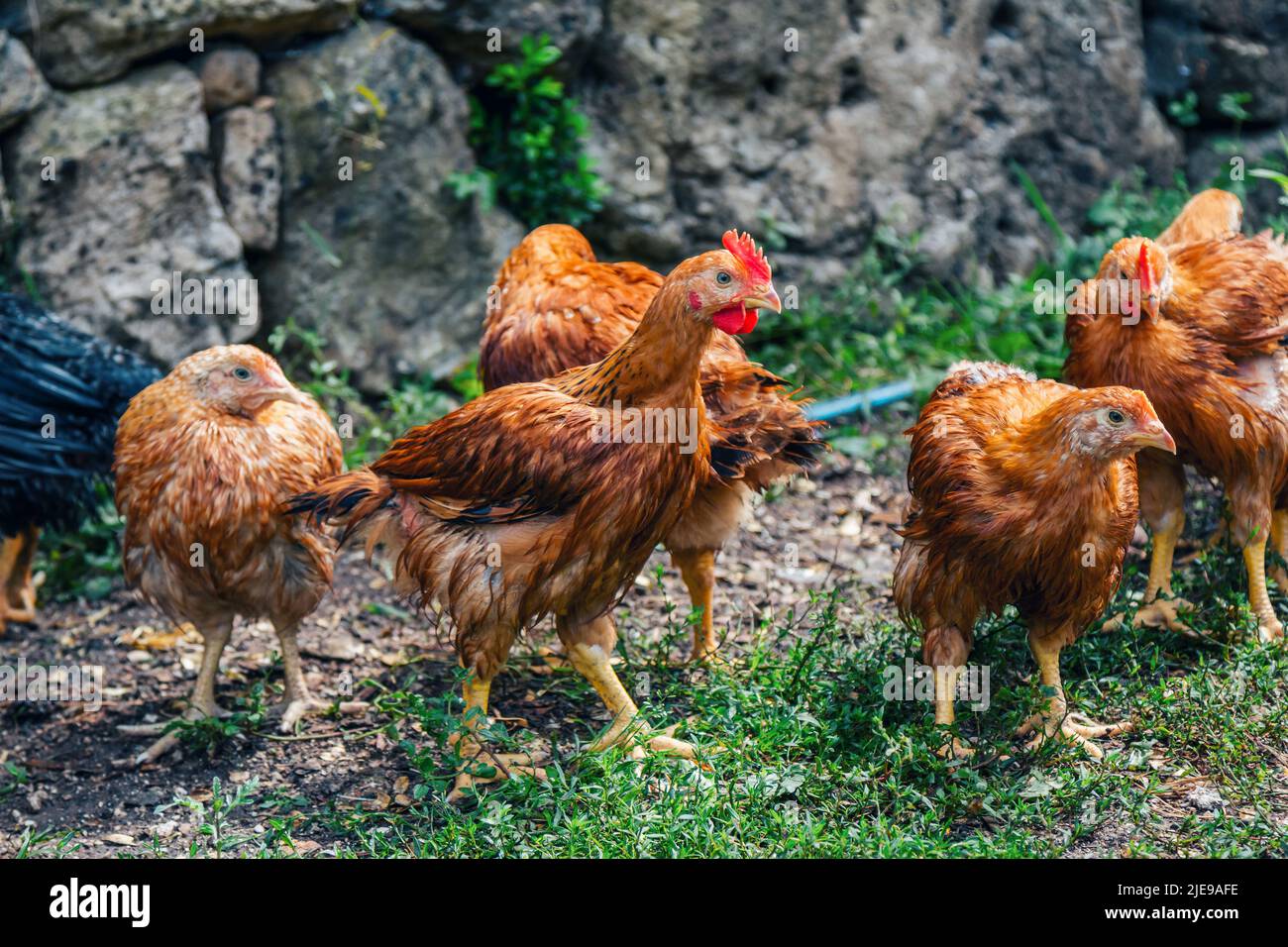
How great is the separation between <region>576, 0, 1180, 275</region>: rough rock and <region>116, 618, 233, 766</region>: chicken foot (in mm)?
3315

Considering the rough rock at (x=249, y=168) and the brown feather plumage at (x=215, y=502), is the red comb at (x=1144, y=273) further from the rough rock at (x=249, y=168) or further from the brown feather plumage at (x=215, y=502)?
the rough rock at (x=249, y=168)

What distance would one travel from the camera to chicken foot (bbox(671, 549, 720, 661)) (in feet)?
17.7

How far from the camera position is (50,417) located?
5.89m

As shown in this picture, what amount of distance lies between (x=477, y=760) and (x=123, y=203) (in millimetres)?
3482

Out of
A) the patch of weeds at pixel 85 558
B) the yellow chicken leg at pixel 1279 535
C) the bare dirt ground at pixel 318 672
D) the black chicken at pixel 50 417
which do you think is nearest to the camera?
the bare dirt ground at pixel 318 672

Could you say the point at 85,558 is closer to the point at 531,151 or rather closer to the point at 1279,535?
the point at 531,151

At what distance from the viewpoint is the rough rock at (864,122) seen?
762 centimetres

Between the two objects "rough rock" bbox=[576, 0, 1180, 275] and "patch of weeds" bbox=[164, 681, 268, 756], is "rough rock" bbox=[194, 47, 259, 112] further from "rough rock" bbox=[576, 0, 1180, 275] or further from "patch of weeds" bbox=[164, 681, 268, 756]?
"patch of weeds" bbox=[164, 681, 268, 756]

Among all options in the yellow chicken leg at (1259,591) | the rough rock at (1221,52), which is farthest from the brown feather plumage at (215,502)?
the rough rock at (1221,52)

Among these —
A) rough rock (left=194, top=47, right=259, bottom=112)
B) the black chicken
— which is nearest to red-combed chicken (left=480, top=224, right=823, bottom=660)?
the black chicken

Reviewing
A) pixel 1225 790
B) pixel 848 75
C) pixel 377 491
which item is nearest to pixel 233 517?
pixel 377 491

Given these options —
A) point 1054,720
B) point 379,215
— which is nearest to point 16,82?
point 379,215

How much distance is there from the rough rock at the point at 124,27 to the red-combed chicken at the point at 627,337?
75.0 inches

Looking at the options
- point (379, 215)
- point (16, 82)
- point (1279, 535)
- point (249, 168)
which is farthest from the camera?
point (379, 215)
